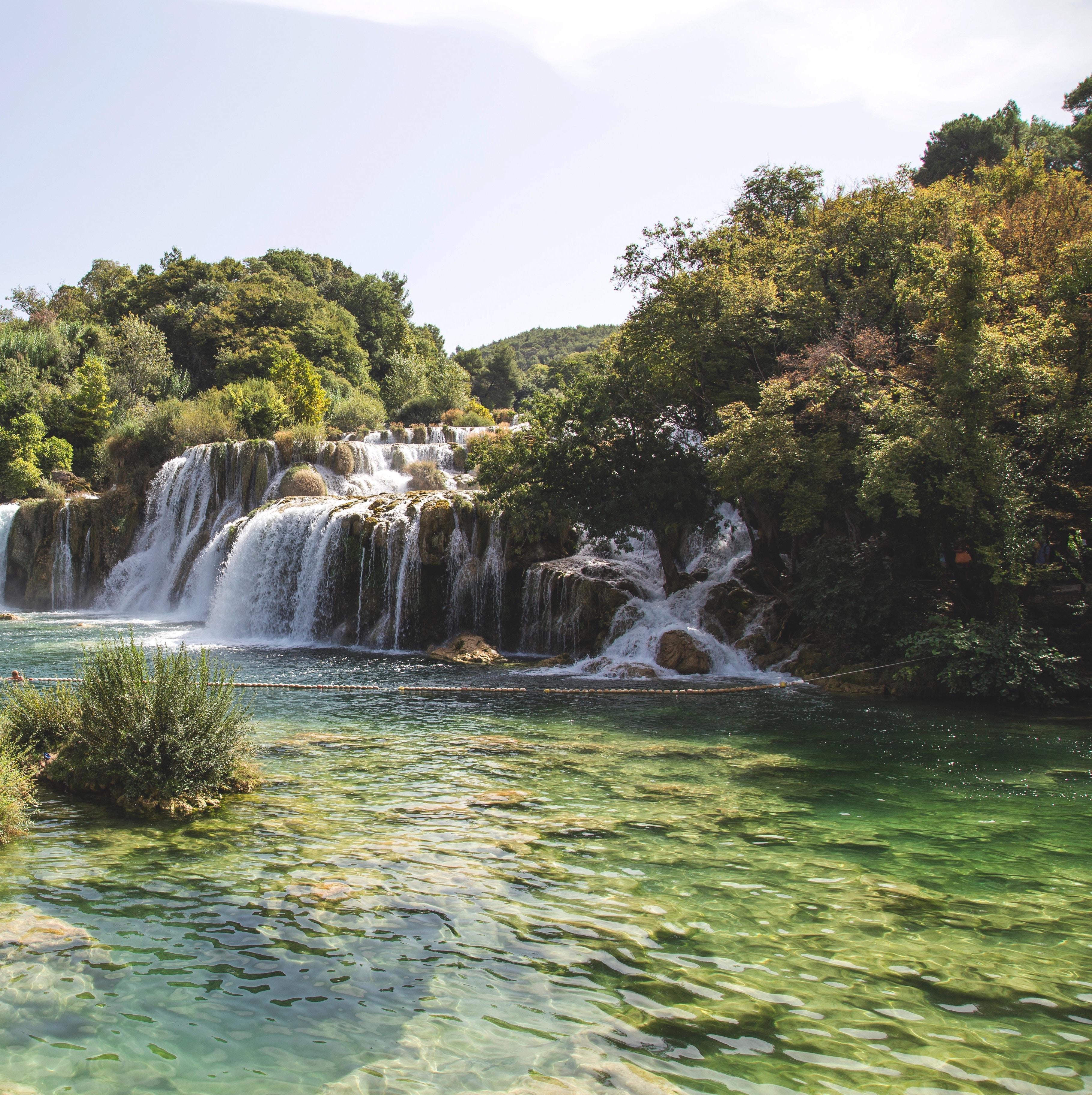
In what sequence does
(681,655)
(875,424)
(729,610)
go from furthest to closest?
(729,610)
(681,655)
(875,424)

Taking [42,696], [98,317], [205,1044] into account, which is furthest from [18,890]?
[98,317]

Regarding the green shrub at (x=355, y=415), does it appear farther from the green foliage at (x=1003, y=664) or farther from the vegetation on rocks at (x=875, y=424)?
the green foliage at (x=1003, y=664)

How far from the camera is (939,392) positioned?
13.1 metres

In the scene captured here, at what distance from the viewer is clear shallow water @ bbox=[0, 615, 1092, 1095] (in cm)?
352

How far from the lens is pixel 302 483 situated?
91.8 ft

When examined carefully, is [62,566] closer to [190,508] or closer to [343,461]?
[190,508]

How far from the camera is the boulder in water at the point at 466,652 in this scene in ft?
59.7

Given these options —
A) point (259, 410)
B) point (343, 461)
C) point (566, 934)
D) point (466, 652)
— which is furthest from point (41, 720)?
point (259, 410)

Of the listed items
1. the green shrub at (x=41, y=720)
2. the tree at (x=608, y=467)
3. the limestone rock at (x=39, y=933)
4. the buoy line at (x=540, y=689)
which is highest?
the tree at (x=608, y=467)

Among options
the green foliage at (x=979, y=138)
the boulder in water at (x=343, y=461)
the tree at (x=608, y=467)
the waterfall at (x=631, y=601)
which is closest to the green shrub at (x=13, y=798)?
the waterfall at (x=631, y=601)

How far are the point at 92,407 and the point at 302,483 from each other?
1751 centimetres

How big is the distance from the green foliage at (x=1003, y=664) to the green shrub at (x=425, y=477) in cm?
1876

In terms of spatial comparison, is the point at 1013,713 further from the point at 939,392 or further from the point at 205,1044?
the point at 205,1044

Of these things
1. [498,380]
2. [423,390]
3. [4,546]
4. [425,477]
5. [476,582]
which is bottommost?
[476,582]
